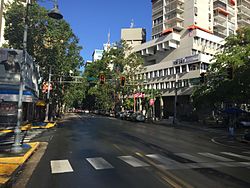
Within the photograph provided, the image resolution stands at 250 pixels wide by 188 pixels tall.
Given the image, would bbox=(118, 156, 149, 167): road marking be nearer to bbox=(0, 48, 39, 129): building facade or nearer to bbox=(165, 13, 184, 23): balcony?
bbox=(0, 48, 39, 129): building facade

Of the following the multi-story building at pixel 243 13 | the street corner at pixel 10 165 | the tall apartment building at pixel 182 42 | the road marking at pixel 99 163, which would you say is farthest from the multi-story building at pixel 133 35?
the road marking at pixel 99 163

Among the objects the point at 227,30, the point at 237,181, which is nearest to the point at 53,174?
the point at 237,181

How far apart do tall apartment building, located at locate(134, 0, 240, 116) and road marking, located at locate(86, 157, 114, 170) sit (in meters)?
45.3

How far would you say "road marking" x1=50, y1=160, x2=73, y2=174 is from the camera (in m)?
9.40

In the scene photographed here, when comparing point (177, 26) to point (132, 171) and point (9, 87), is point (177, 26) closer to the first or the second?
point (9, 87)

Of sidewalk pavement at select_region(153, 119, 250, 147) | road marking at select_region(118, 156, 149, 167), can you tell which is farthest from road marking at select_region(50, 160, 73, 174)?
sidewalk pavement at select_region(153, 119, 250, 147)

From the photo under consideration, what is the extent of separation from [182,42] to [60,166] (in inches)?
2438

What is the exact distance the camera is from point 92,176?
28.2 ft

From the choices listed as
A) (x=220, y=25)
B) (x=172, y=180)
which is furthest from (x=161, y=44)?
(x=172, y=180)

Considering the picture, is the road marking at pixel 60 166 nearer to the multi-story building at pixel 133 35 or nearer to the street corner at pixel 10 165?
the street corner at pixel 10 165

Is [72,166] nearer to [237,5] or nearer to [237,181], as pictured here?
[237,181]

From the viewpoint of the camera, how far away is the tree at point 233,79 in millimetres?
33438

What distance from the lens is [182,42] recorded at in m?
67.9

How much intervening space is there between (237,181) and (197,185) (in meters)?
1.54
